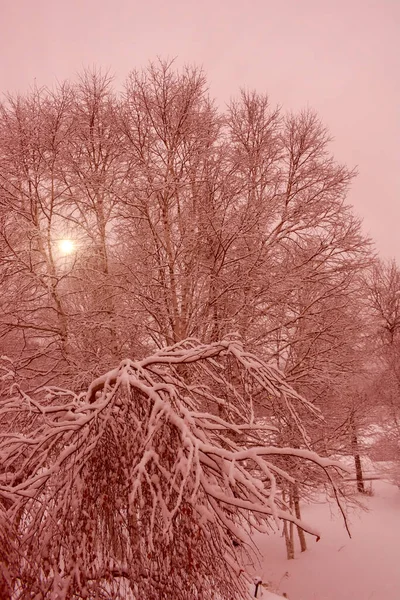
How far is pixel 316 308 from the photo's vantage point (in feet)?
27.4

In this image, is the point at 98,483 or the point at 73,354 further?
the point at 73,354

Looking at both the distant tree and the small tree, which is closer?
the small tree

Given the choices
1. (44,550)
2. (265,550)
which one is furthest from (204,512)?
(265,550)

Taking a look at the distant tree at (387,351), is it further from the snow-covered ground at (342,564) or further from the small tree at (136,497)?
the small tree at (136,497)

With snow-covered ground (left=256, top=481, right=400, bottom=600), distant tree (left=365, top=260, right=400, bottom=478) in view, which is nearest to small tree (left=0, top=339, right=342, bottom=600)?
snow-covered ground (left=256, top=481, right=400, bottom=600)

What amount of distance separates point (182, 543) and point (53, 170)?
6.88m

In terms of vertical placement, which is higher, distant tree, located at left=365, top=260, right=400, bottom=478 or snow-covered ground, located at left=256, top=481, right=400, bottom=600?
distant tree, located at left=365, top=260, right=400, bottom=478

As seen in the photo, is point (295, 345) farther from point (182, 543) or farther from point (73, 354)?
point (182, 543)

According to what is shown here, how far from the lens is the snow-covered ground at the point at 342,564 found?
8.28m

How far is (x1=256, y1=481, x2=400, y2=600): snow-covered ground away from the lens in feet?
27.2

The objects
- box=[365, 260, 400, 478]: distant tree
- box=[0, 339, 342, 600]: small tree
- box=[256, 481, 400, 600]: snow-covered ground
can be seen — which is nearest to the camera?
box=[0, 339, 342, 600]: small tree

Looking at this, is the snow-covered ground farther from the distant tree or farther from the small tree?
the small tree

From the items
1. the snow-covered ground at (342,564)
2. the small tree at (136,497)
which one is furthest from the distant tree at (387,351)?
the small tree at (136,497)

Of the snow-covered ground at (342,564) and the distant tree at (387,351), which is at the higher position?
the distant tree at (387,351)
